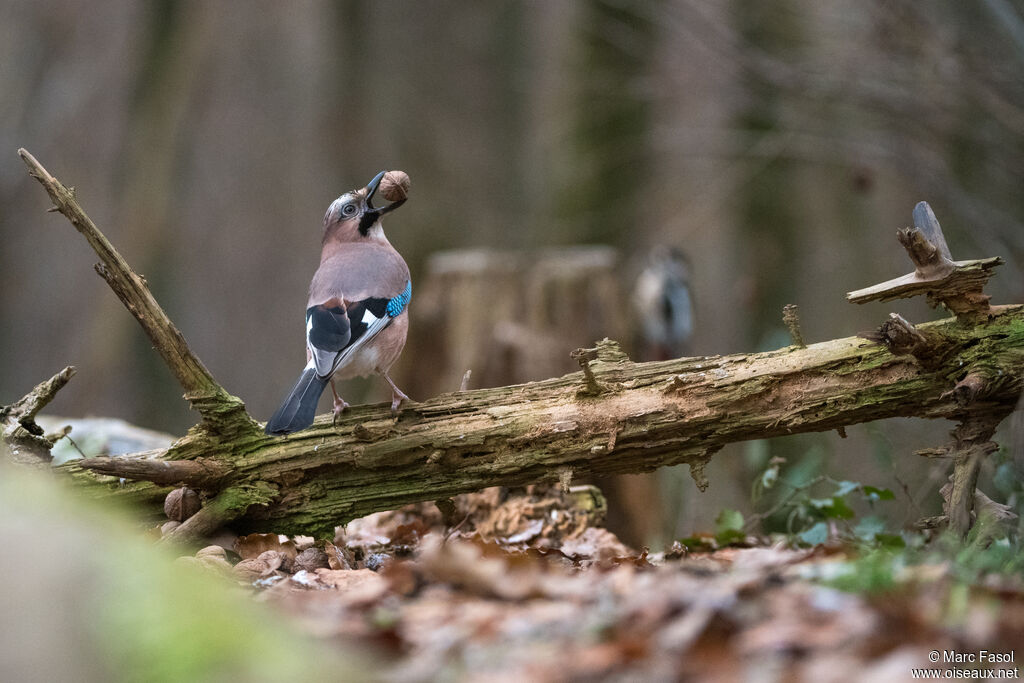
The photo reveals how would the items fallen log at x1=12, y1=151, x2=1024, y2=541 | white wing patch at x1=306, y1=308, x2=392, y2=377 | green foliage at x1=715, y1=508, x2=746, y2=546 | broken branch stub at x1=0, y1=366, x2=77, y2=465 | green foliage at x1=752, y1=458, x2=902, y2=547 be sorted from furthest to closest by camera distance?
1. green foliage at x1=715, y1=508, x2=746, y2=546
2. green foliage at x1=752, y1=458, x2=902, y2=547
3. white wing patch at x1=306, y1=308, x2=392, y2=377
4. broken branch stub at x1=0, y1=366, x2=77, y2=465
5. fallen log at x1=12, y1=151, x2=1024, y2=541

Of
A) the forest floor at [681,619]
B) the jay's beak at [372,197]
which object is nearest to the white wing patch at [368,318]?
the jay's beak at [372,197]

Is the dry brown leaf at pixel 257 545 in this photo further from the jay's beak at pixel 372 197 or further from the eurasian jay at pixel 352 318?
the jay's beak at pixel 372 197

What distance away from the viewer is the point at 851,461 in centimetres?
947

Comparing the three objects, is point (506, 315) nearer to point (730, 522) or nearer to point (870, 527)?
point (730, 522)

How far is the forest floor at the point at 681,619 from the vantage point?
2193 mm

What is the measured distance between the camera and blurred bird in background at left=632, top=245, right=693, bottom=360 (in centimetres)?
1111

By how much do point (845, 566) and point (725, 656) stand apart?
2.34 feet

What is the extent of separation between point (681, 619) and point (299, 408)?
213 cm

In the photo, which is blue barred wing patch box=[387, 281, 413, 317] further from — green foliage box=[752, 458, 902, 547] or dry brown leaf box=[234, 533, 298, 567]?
green foliage box=[752, 458, 902, 547]

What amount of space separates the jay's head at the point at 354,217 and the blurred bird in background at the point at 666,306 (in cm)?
601

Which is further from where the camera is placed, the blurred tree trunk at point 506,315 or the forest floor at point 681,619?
the blurred tree trunk at point 506,315

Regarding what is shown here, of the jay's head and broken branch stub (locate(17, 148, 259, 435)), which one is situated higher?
the jay's head

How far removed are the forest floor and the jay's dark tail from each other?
82 centimetres

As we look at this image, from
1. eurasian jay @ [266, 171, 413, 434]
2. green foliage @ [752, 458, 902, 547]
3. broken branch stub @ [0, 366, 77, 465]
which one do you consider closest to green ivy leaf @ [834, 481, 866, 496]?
green foliage @ [752, 458, 902, 547]
